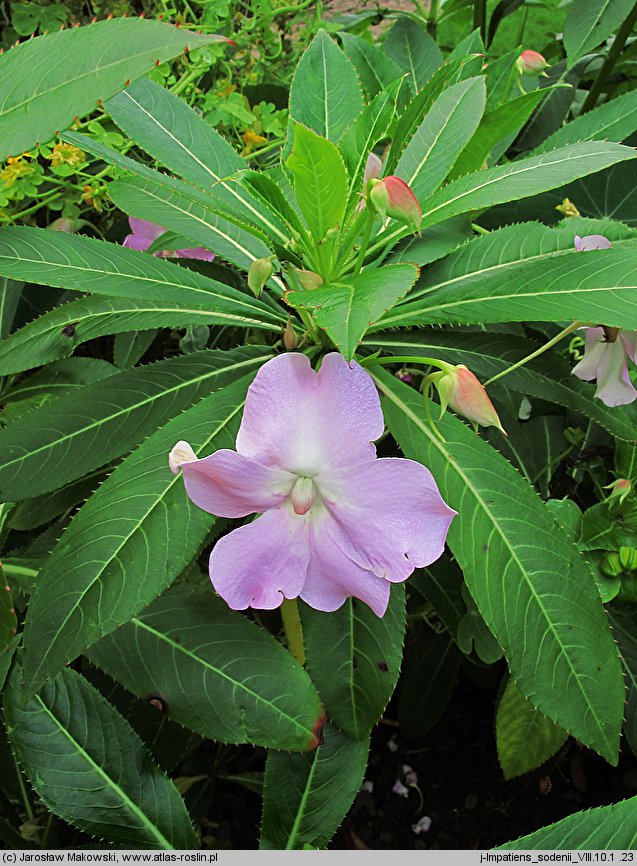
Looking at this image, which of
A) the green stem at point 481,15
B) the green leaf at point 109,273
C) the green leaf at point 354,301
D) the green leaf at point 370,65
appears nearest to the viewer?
the green leaf at point 354,301

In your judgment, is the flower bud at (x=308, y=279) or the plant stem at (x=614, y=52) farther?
the plant stem at (x=614, y=52)

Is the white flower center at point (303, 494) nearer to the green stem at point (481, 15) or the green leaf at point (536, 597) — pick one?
the green leaf at point (536, 597)

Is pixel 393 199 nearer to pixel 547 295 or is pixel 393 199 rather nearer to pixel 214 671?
pixel 547 295

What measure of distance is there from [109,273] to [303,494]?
342mm

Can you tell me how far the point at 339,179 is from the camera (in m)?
0.69

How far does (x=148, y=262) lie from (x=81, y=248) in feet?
0.24

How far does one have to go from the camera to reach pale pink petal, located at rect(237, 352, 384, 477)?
2.03ft

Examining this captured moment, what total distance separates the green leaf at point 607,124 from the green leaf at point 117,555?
2.22 ft

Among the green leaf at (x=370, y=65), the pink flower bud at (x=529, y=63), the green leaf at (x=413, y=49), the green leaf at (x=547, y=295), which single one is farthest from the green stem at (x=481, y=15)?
the green leaf at (x=547, y=295)

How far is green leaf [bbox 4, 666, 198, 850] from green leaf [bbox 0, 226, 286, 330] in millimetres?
419

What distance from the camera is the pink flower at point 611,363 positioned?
80 cm

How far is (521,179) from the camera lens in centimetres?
74

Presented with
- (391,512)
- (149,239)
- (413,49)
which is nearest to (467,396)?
(391,512)

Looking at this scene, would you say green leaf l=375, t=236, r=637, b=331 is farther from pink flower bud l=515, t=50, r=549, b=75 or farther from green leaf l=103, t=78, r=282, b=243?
pink flower bud l=515, t=50, r=549, b=75
